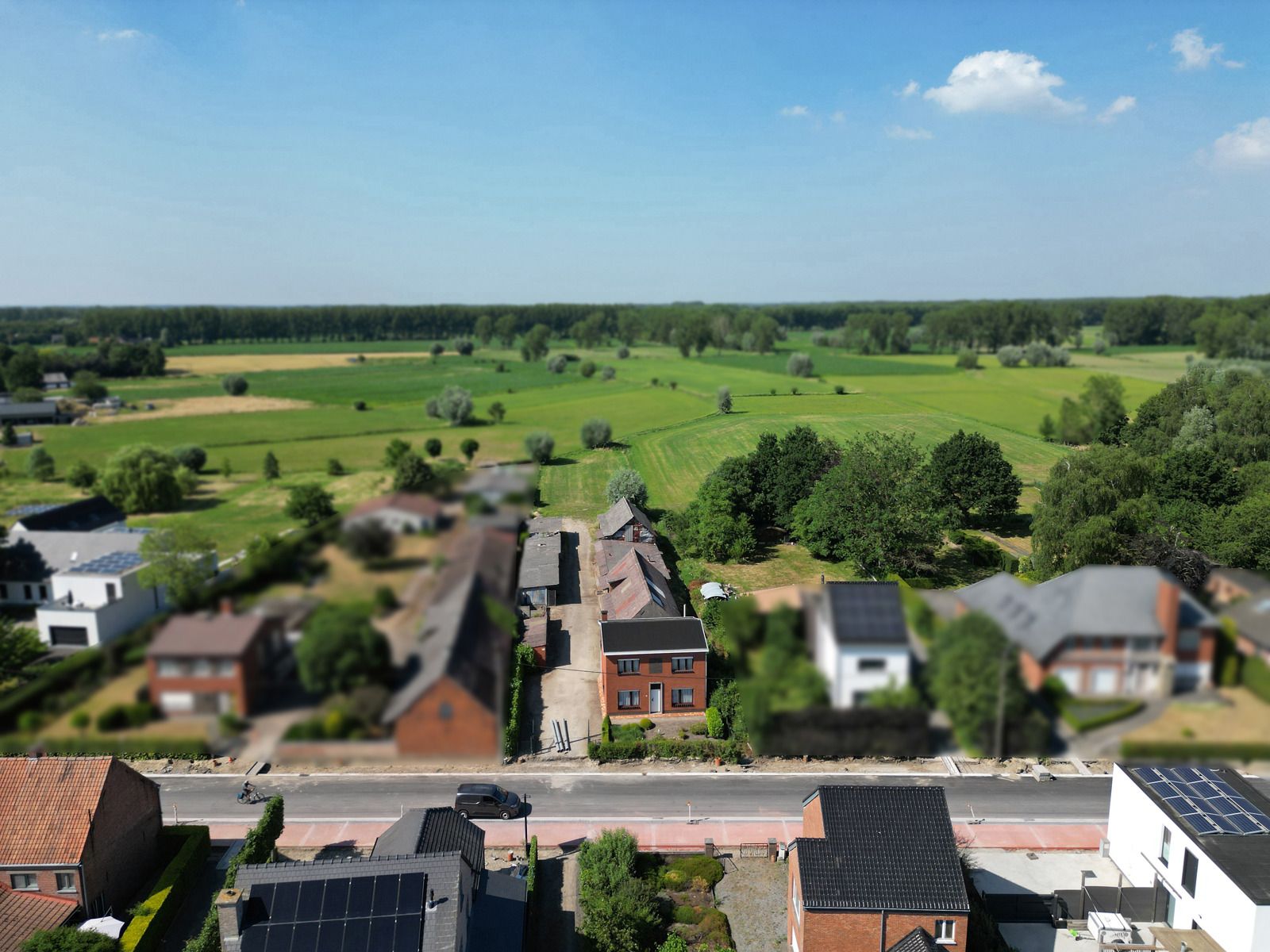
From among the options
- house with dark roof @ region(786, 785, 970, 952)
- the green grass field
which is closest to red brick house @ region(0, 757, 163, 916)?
the green grass field

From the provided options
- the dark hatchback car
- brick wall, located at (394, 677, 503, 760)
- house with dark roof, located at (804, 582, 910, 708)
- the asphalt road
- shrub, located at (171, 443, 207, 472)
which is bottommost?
the asphalt road

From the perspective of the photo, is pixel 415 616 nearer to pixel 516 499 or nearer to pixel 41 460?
pixel 516 499

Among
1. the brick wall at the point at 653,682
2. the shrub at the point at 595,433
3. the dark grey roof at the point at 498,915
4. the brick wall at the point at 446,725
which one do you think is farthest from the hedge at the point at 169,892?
the shrub at the point at 595,433

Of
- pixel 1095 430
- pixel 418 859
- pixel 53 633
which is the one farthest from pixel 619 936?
pixel 1095 430

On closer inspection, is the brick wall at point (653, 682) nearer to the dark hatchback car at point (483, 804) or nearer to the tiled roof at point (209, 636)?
the dark hatchback car at point (483, 804)

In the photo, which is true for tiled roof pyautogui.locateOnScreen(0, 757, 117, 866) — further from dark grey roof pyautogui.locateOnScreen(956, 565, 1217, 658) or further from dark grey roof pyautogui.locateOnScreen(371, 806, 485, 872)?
dark grey roof pyautogui.locateOnScreen(956, 565, 1217, 658)
